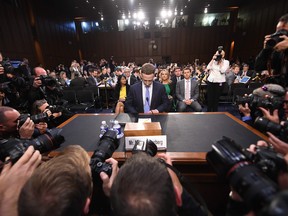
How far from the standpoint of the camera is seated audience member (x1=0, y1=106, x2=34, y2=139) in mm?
1277

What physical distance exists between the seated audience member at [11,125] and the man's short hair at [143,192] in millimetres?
1131

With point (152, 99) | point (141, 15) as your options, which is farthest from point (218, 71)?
point (141, 15)

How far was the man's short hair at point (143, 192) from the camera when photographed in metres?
0.51

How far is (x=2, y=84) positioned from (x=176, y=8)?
39.8 feet

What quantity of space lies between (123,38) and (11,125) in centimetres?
1365

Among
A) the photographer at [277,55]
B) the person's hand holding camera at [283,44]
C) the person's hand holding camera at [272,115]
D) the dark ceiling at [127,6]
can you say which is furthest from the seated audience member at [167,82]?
the dark ceiling at [127,6]

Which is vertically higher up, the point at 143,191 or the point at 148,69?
the point at 148,69

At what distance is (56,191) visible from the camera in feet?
1.83

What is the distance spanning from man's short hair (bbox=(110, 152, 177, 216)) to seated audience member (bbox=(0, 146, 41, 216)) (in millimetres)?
425

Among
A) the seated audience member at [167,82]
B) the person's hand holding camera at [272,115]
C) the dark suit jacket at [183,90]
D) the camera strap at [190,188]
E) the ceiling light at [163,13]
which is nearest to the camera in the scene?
the camera strap at [190,188]

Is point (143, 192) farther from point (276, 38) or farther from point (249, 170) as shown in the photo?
point (276, 38)

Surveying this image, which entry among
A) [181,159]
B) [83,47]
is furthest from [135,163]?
[83,47]

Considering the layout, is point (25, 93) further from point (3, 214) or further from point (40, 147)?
point (3, 214)

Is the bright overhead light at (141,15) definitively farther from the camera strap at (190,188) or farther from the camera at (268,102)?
the camera strap at (190,188)
